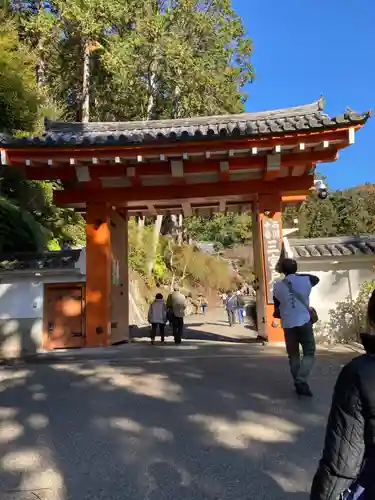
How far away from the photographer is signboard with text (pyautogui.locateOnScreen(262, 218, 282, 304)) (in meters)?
10.3

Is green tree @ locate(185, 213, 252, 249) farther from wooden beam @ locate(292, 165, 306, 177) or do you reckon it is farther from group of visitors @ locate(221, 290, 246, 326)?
wooden beam @ locate(292, 165, 306, 177)

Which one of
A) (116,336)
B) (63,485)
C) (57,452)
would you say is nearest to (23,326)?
(116,336)

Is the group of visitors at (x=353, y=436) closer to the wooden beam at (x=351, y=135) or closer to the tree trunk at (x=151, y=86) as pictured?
the wooden beam at (x=351, y=135)

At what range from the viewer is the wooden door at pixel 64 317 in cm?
1049

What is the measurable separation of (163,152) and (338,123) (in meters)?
3.57

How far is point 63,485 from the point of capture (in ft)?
11.6

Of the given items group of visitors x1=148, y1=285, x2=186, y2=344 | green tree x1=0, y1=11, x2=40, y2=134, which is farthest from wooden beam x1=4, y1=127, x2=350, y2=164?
green tree x1=0, y1=11, x2=40, y2=134

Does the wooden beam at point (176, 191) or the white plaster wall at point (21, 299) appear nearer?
the white plaster wall at point (21, 299)

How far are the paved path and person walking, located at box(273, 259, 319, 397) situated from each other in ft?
1.19

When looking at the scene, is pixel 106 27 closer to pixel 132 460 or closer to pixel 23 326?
pixel 23 326

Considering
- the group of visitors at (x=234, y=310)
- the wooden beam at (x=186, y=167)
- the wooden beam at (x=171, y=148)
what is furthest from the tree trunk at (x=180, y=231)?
the wooden beam at (x=171, y=148)

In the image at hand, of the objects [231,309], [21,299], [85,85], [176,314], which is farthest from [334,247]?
[85,85]

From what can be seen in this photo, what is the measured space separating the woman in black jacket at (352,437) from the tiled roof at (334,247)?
325 inches

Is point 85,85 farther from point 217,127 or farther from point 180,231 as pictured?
point 217,127
